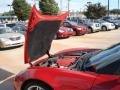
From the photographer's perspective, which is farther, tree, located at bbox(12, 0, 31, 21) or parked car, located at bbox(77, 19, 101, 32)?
tree, located at bbox(12, 0, 31, 21)

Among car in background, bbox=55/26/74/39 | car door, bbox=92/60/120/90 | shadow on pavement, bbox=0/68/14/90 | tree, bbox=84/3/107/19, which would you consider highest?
car door, bbox=92/60/120/90

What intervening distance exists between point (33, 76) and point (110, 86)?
131cm

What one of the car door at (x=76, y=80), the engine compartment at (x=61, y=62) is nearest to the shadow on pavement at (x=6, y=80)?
the engine compartment at (x=61, y=62)

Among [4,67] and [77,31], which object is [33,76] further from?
[77,31]

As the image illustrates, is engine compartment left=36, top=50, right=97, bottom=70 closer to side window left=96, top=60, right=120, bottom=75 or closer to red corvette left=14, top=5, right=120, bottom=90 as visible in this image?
red corvette left=14, top=5, right=120, bottom=90

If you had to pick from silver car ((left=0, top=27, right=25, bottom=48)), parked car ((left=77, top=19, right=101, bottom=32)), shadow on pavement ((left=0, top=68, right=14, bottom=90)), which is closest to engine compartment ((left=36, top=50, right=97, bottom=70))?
shadow on pavement ((left=0, top=68, right=14, bottom=90))

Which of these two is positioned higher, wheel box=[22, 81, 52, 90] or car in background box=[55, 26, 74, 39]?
wheel box=[22, 81, 52, 90]

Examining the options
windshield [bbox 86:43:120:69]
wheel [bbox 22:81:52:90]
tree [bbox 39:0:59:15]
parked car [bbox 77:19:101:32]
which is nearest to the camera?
windshield [bbox 86:43:120:69]

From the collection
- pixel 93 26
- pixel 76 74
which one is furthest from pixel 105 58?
pixel 93 26

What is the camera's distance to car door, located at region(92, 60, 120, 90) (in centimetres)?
408

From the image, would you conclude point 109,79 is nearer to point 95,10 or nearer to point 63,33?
point 63,33

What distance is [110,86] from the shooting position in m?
4.11

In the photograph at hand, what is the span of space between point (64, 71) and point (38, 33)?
1.04m

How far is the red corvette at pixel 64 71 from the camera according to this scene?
4238 millimetres
